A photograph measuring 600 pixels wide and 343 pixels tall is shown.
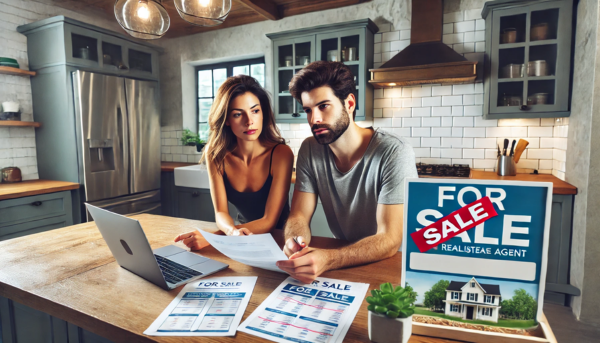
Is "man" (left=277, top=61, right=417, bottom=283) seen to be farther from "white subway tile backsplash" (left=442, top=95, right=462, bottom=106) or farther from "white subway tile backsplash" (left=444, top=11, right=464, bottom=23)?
"white subway tile backsplash" (left=444, top=11, right=464, bottom=23)

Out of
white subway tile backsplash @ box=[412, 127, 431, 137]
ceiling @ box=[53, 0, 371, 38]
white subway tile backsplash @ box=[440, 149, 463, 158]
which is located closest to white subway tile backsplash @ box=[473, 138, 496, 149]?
white subway tile backsplash @ box=[440, 149, 463, 158]

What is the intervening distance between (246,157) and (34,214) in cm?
217

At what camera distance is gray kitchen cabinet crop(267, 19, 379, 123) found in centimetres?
330

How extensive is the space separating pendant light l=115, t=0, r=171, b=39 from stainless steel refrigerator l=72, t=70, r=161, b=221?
2107 millimetres

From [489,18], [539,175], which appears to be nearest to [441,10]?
[489,18]

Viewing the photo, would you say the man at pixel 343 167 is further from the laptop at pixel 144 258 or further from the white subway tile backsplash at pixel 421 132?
the white subway tile backsplash at pixel 421 132

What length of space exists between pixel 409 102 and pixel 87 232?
9.46ft

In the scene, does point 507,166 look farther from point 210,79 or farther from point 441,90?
point 210,79

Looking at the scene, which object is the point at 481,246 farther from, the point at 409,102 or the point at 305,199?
the point at 409,102

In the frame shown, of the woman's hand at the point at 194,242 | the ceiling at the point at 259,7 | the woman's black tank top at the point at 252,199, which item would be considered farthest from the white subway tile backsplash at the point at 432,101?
the woman's hand at the point at 194,242

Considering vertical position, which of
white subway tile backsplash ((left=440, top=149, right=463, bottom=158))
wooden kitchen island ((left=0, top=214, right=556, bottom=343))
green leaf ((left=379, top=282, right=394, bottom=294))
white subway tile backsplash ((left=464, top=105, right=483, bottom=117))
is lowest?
wooden kitchen island ((left=0, top=214, right=556, bottom=343))

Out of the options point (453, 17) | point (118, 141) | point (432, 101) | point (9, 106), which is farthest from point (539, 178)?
point (9, 106)

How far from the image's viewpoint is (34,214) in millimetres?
2912

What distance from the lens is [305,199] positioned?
164cm
